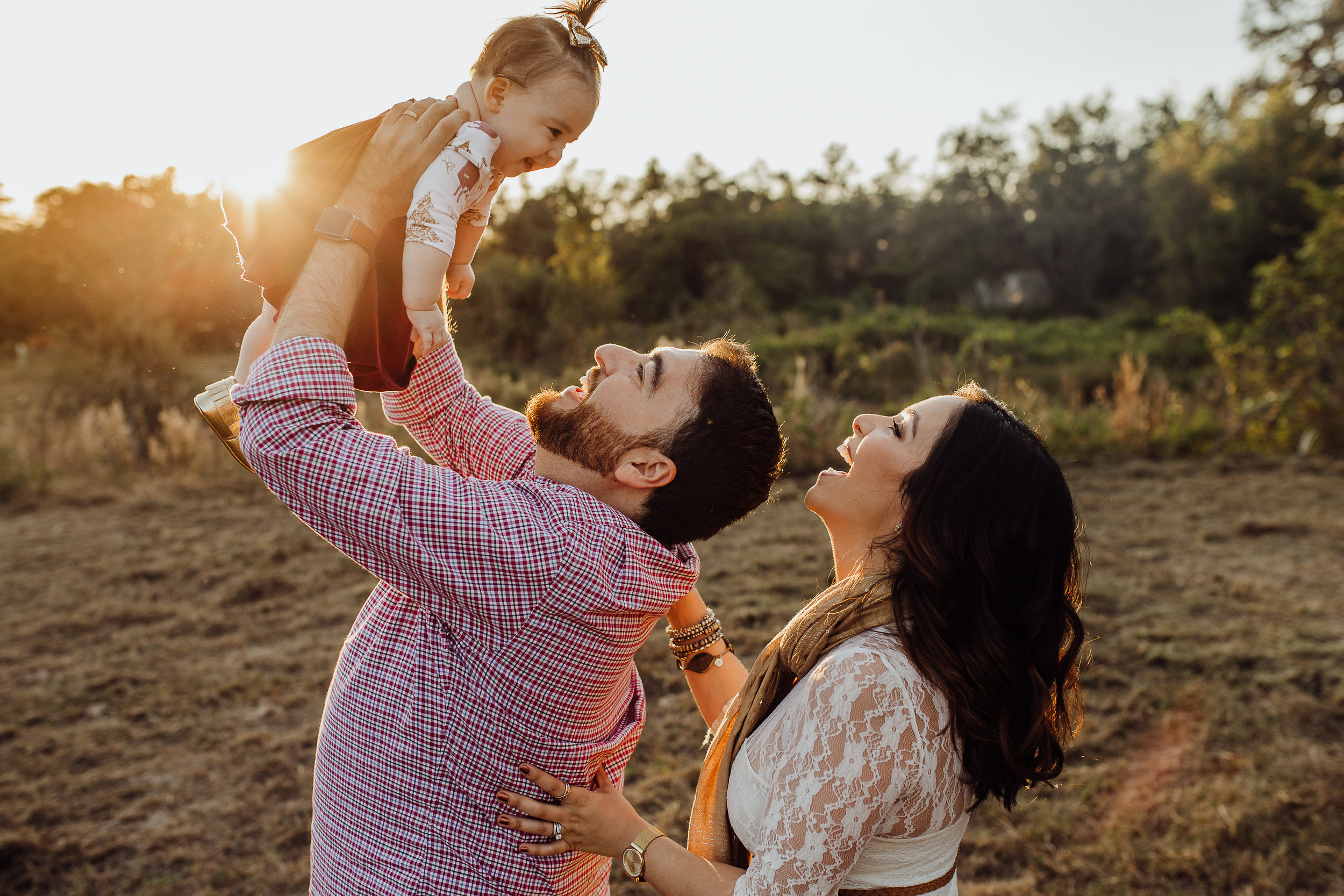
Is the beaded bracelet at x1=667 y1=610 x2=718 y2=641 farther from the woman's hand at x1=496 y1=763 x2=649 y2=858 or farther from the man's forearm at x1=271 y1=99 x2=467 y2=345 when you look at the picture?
the man's forearm at x1=271 y1=99 x2=467 y2=345

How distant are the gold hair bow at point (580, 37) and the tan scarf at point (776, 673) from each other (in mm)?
1395

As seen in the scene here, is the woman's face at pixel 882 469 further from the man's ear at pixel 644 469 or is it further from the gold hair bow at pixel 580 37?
the gold hair bow at pixel 580 37

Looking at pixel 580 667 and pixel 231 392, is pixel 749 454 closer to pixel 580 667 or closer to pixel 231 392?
pixel 580 667

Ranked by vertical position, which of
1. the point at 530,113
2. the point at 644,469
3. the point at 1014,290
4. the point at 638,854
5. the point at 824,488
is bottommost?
the point at 638,854

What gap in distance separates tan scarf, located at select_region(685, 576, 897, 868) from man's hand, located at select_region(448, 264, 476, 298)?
1.06 meters

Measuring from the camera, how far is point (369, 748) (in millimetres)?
1400

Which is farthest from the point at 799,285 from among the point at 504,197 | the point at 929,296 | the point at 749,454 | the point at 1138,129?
the point at 749,454

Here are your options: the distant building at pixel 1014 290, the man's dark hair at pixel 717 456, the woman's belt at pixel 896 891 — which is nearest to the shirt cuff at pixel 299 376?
the man's dark hair at pixel 717 456

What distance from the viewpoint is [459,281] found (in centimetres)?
188

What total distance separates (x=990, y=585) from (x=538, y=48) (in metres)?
1.55

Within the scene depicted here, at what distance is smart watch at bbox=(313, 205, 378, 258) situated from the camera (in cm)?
136

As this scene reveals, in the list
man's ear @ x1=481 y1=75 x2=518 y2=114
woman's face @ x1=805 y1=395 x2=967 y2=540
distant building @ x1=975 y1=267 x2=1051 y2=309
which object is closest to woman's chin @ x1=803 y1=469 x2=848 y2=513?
woman's face @ x1=805 y1=395 x2=967 y2=540

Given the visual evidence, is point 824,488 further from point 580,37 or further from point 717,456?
point 580,37

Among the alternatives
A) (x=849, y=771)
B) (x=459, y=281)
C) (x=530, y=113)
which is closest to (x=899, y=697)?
(x=849, y=771)
